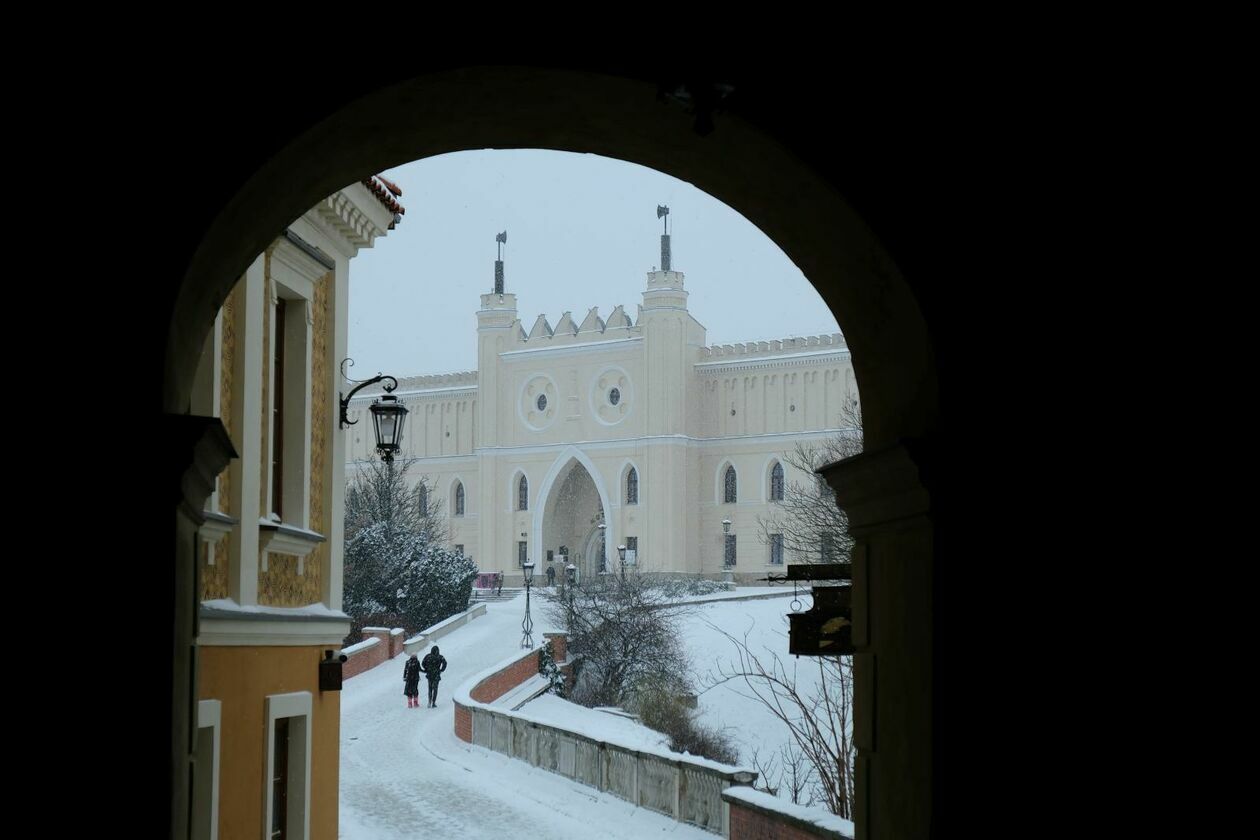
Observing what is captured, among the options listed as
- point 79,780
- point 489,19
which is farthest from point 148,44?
point 79,780

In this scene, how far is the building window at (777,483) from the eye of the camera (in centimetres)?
6150

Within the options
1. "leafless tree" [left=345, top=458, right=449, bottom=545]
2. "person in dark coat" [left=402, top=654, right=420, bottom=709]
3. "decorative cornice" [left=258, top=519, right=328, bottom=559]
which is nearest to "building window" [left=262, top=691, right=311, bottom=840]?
"decorative cornice" [left=258, top=519, right=328, bottom=559]

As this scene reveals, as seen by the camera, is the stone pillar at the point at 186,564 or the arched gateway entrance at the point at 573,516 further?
the arched gateway entrance at the point at 573,516

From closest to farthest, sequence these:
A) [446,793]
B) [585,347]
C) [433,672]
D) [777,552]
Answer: [446,793] → [433,672] → [777,552] → [585,347]

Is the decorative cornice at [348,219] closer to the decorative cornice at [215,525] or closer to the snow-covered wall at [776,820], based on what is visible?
the decorative cornice at [215,525]

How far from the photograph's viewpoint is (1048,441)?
4648 mm

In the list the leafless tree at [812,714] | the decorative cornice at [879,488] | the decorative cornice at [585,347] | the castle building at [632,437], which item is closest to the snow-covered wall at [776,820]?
the leafless tree at [812,714]

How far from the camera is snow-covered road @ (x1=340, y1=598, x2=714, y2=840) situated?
15984 millimetres

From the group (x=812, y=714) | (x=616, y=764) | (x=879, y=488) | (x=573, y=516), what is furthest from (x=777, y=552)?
(x=879, y=488)

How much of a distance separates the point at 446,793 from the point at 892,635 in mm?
13622

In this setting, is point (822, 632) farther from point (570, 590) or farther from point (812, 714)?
point (570, 590)

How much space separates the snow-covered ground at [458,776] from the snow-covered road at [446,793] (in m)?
0.01

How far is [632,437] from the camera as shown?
2486 inches

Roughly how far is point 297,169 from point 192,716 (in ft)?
6.18
